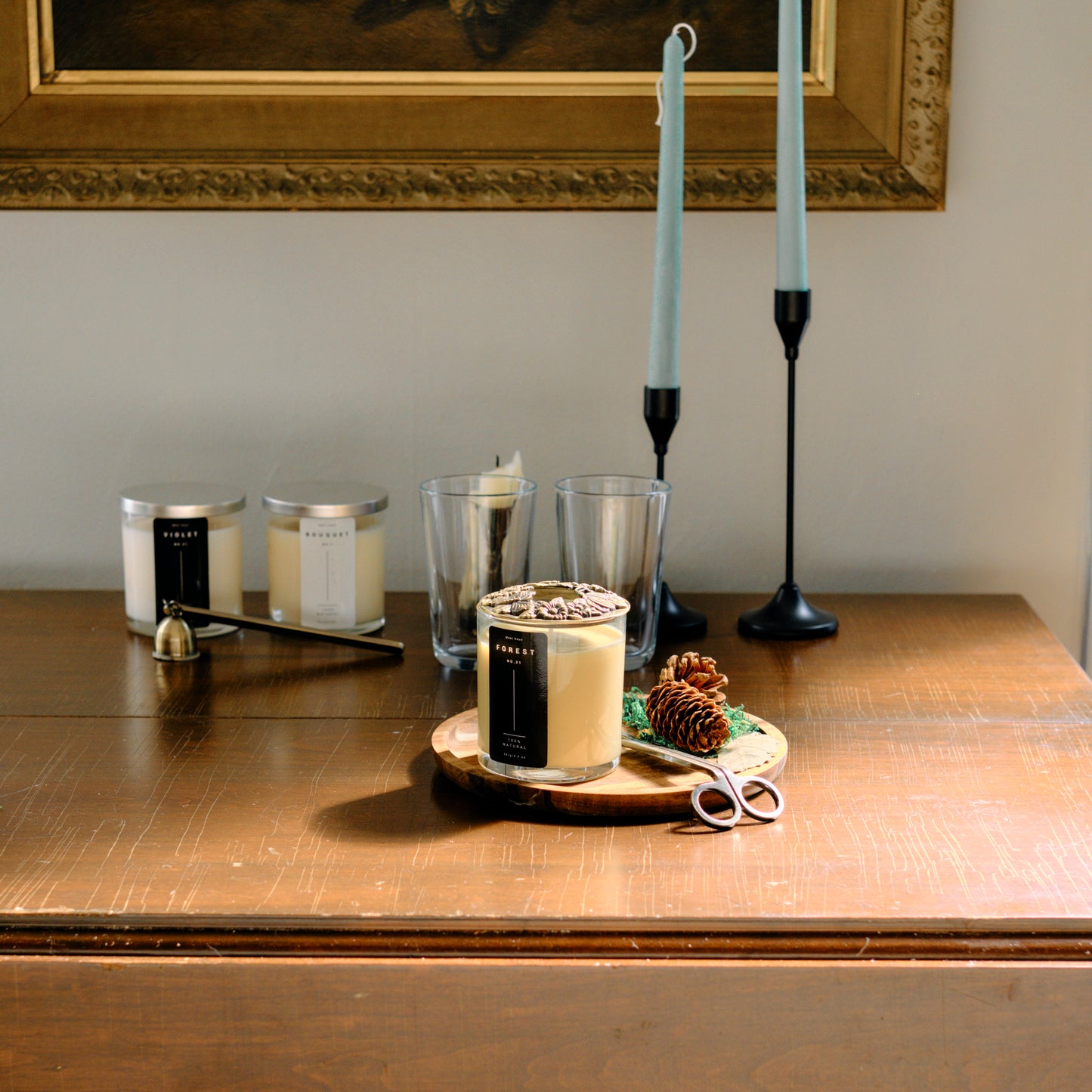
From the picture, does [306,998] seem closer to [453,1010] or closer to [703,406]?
[453,1010]

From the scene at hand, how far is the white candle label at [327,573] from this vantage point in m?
0.98

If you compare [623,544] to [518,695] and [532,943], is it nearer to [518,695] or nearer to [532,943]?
[518,695]

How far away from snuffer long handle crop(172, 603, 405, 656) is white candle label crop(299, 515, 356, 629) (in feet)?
0.10

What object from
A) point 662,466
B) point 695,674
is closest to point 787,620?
point 662,466

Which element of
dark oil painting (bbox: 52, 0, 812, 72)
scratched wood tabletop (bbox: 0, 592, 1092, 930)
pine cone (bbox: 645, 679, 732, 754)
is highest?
dark oil painting (bbox: 52, 0, 812, 72)

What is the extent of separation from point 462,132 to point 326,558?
415 millimetres

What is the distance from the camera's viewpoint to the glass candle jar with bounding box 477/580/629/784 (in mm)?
670

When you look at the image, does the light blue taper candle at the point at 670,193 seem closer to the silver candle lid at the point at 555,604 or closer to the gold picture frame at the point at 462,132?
the gold picture frame at the point at 462,132

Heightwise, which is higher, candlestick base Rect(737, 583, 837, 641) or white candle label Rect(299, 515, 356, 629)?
white candle label Rect(299, 515, 356, 629)

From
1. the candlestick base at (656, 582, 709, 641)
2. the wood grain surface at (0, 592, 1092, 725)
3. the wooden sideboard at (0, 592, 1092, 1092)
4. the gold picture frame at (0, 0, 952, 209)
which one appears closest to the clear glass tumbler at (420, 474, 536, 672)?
the wood grain surface at (0, 592, 1092, 725)

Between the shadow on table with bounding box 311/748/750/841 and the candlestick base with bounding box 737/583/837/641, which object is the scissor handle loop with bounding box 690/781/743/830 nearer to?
the shadow on table with bounding box 311/748/750/841

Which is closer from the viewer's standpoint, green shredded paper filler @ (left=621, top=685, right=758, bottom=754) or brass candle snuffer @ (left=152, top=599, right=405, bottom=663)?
green shredded paper filler @ (left=621, top=685, right=758, bottom=754)

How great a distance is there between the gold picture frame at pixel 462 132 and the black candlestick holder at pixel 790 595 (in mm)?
184

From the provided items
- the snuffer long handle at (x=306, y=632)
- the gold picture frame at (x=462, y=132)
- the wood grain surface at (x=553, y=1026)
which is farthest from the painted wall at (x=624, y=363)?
the wood grain surface at (x=553, y=1026)
